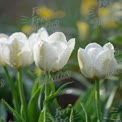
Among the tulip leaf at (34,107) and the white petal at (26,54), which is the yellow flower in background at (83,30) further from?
the white petal at (26,54)

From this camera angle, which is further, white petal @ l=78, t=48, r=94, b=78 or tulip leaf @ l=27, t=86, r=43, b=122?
tulip leaf @ l=27, t=86, r=43, b=122

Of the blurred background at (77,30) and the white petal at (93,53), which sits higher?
the white petal at (93,53)

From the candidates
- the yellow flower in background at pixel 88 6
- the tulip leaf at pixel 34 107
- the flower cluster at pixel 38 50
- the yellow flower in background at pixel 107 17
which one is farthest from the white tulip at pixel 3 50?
the yellow flower in background at pixel 88 6

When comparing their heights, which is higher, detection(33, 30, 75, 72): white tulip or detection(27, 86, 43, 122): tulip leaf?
detection(33, 30, 75, 72): white tulip

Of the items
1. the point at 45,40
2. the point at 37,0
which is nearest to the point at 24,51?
the point at 45,40

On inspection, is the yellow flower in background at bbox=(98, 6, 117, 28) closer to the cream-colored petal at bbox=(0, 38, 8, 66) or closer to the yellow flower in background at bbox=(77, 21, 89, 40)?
the yellow flower in background at bbox=(77, 21, 89, 40)

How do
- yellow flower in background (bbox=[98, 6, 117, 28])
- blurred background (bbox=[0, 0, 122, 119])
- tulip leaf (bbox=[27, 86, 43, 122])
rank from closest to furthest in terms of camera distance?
tulip leaf (bbox=[27, 86, 43, 122])
blurred background (bbox=[0, 0, 122, 119])
yellow flower in background (bbox=[98, 6, 117, 28])

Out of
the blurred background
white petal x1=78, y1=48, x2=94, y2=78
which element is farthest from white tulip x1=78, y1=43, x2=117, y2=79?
the blurred background

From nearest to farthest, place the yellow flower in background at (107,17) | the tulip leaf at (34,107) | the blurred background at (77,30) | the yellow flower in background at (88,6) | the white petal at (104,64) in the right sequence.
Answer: the white petal at (104,64) < the tulip leaf at (34,107) < the blurred background at (77,30) < the yellow flower in background at (107,17) < the yellow flower in background at (88,6)
